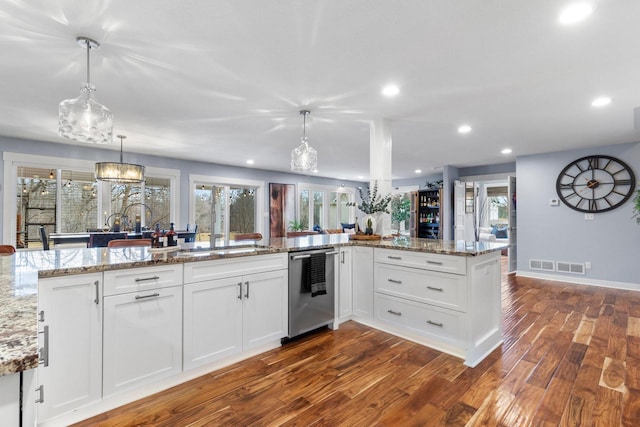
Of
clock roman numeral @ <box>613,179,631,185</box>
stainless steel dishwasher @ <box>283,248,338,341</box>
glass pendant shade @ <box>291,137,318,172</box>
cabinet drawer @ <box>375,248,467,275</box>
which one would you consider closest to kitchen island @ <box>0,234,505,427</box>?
cabinet drawer @ <box>375,248,467,275</box>

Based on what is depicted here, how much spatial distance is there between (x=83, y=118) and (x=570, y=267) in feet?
23.4

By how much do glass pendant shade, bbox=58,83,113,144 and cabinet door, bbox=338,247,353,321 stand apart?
233cm

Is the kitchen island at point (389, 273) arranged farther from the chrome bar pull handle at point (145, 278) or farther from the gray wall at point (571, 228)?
the gray wall at point (571, 228)

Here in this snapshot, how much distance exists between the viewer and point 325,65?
8.06 ft

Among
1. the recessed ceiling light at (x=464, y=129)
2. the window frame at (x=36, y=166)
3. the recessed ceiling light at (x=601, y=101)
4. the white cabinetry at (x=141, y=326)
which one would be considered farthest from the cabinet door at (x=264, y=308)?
the window frame at (x=36, y=166)

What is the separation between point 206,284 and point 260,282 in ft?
1.51

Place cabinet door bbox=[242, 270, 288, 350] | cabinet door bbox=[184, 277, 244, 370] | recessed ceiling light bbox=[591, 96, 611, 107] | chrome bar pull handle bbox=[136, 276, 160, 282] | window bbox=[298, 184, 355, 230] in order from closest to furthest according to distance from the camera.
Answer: chrome bar pull handle bbox=[136, 276, 160, 282], cabinet door bbox=[184, 277, 244, 370], cabinet door bbox=[242, 270, 288, 350], recessed ceiling light bbox=[591, 96, 611, 107], window bbox=[298, 184, 355, 230]

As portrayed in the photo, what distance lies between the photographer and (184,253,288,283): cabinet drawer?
2.15 m

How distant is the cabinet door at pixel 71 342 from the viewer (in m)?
1.61

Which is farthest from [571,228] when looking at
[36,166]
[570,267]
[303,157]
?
[36,166]

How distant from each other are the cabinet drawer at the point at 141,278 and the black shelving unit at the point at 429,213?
7.68 m

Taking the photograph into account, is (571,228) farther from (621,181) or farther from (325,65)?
(325,65)

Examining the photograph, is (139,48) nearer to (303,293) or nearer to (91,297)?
(91,297)

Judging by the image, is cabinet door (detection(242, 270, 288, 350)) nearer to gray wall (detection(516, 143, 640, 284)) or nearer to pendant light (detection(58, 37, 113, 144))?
pendant light (detection(58, 37, 113, 144))
